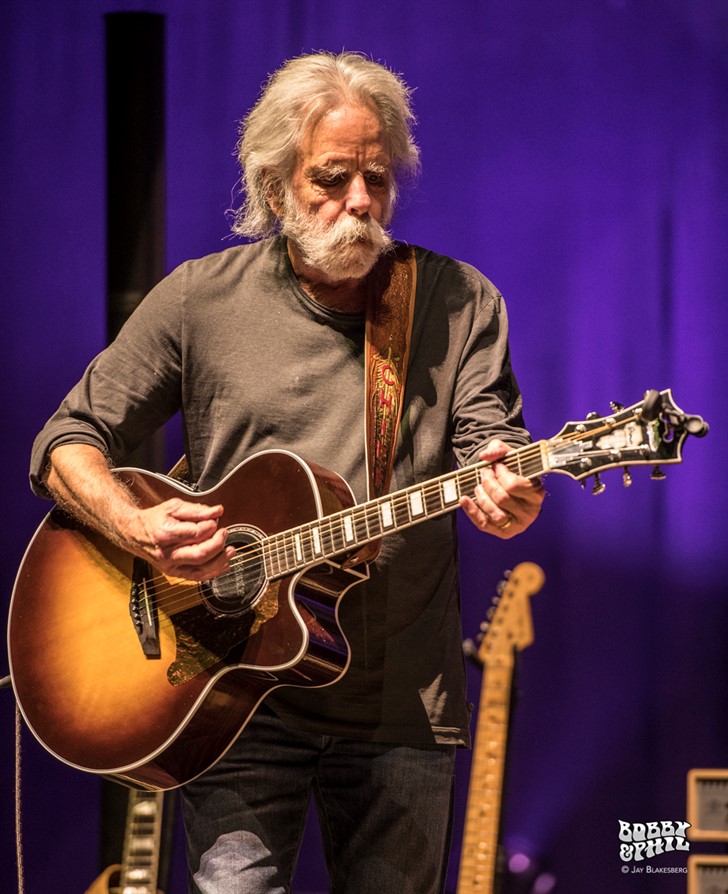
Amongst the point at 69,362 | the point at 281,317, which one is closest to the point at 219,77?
the point at 69,362

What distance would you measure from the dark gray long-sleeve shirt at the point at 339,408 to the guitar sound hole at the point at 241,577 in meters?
0.17

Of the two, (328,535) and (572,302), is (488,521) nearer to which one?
(328,535)

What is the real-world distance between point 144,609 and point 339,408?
556 millimetres

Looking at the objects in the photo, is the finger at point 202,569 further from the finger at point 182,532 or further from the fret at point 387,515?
the fret at point 387,515

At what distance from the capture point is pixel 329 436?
2.33m

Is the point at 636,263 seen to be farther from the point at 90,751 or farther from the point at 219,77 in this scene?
the point at 90,751

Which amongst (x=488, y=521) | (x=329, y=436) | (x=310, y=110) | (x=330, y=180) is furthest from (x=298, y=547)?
(x=310, y=110)

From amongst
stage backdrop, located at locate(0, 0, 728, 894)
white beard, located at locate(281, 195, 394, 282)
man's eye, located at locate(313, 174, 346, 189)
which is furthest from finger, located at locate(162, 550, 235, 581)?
stage backdrop, located at locate(0, 0, 728, 894)

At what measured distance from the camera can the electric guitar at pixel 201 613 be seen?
7.04 feet

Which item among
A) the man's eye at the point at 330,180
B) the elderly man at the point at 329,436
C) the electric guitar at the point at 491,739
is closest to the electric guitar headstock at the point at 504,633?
the electric guitar at the point at 491,739

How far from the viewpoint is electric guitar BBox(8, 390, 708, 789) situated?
2146 mm

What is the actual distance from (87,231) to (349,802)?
9.25 feet

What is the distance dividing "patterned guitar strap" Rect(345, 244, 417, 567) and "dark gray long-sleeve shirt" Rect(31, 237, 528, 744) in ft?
0.11

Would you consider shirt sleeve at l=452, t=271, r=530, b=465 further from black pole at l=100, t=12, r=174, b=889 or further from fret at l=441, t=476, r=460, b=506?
black pole at l=100, t=12, r=174, b=889
